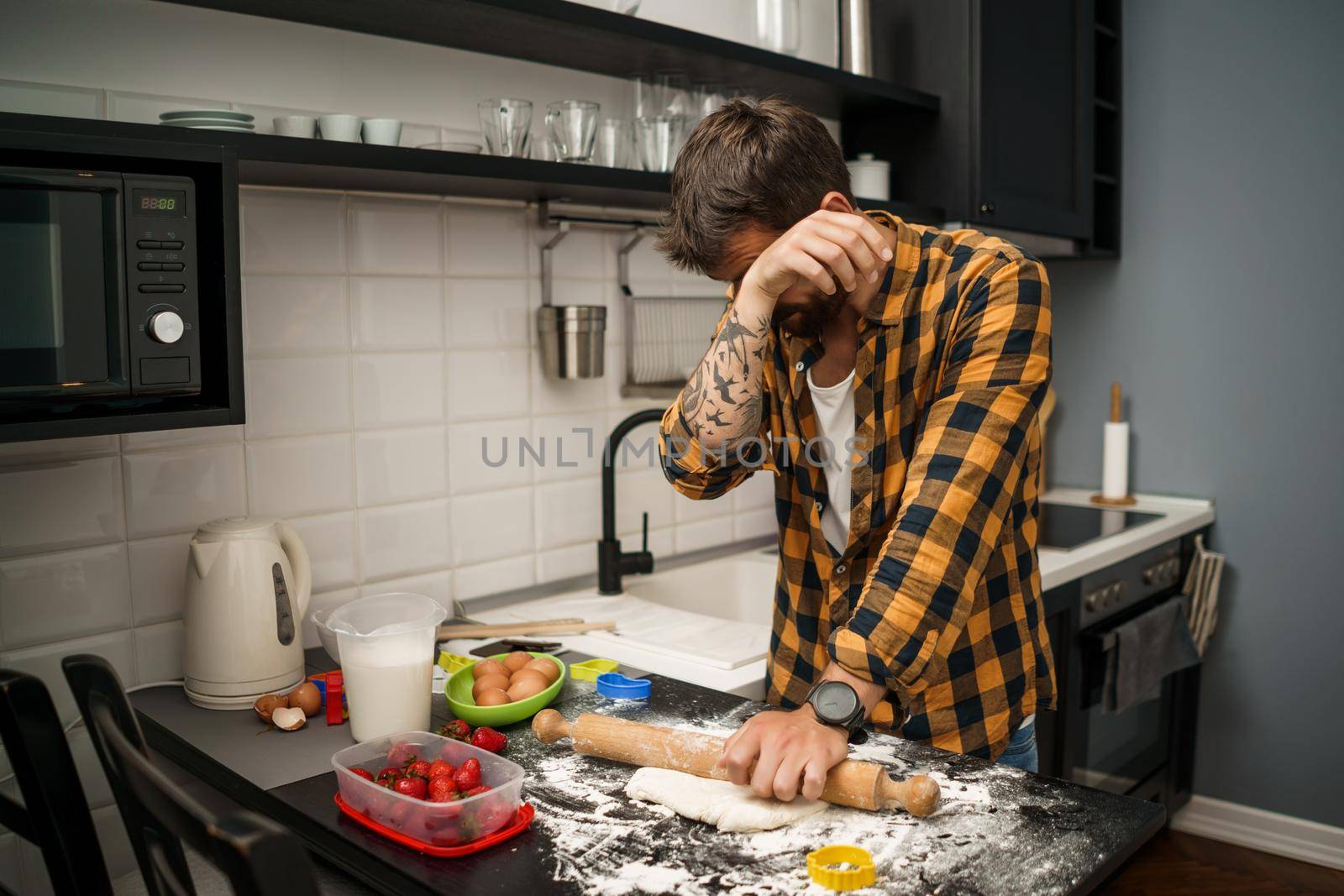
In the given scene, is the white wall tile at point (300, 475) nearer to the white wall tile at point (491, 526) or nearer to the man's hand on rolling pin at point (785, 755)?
the white wall tile at point (491, 526)

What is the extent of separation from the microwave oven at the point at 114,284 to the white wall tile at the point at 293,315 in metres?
0.33

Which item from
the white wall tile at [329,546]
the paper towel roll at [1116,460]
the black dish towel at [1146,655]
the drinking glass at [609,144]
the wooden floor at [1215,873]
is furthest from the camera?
the paper towel roll at [1116,460]

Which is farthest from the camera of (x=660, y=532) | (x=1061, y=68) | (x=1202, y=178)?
(x=1202, y=178)

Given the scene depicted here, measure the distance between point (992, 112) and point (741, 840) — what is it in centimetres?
189

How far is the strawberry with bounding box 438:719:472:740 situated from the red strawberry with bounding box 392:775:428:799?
170 millimetres

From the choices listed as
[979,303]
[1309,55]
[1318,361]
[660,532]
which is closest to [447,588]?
[660,532]

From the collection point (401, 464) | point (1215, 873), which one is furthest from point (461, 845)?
point (1215, 873)

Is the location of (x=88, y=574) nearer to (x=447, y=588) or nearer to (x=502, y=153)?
(x=447, y=588)

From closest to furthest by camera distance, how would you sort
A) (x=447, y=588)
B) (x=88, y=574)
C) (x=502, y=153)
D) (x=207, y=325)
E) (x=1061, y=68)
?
1. (x=207, y=325)
2. (x=88, y=574)
3. (x=502, y=153)
4. (x=447, y=588)
5. (x=1061, y=68)

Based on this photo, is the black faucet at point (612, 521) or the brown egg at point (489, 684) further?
the black faucet at point (612, 521)

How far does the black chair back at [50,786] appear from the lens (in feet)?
2.92

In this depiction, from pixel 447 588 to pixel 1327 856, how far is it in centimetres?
236

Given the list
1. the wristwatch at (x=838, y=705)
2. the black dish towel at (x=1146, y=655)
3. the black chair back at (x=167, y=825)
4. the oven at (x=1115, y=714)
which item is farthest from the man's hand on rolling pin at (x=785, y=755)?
the black dish towel at (x=1146, y=655)

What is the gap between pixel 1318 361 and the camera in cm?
271
